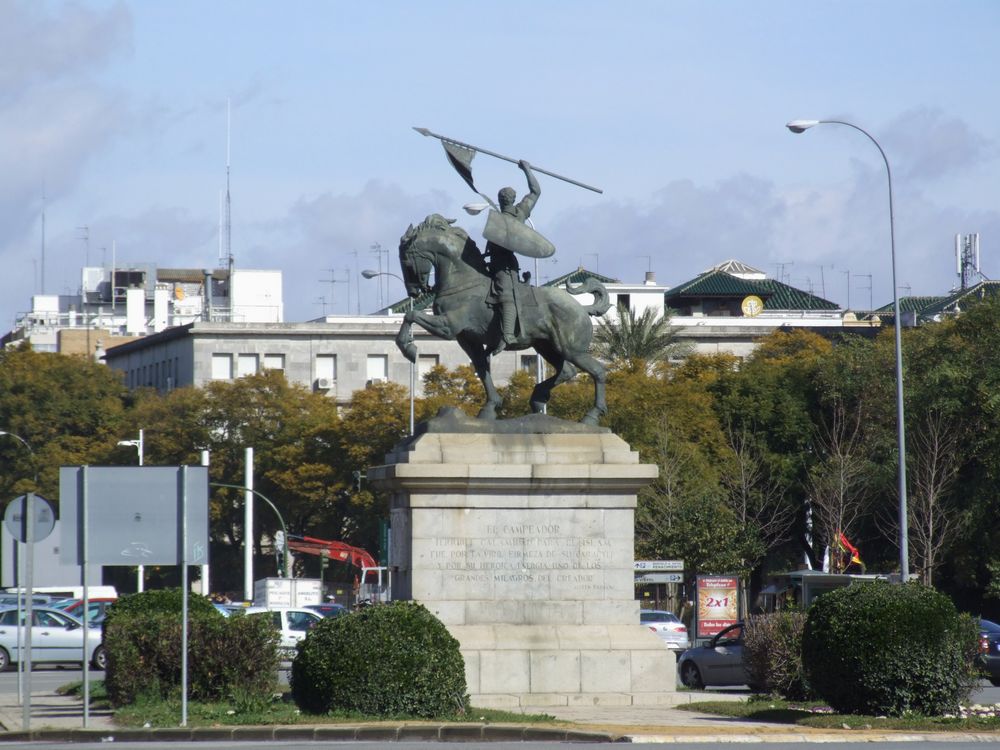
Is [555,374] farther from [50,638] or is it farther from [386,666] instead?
[50,638]

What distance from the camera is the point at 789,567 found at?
68.4 metres

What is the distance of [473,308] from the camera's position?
26453mm

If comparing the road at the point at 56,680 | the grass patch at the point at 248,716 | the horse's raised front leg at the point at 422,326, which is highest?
the horse's raised front leg at the point at 422,326

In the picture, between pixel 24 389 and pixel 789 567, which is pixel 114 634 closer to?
pixel 789 567

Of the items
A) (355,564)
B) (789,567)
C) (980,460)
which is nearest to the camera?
(980,460)

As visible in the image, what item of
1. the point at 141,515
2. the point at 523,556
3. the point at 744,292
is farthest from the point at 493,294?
the point at 744,292

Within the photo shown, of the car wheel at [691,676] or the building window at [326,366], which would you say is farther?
the building window at [326,366]

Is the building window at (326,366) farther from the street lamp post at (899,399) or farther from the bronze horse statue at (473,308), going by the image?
the bronze horse statue at (473,308)

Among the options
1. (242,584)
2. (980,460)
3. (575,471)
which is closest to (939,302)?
(242,584)

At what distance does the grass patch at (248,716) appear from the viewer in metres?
22.1

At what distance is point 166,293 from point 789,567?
2853 inches

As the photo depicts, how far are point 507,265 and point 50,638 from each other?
2108cm

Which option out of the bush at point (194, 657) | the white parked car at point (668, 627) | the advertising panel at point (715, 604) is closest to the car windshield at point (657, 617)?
the white parked car at point (668, 627)

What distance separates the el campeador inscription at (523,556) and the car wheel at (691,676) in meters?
9.01
